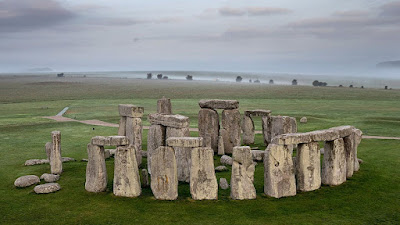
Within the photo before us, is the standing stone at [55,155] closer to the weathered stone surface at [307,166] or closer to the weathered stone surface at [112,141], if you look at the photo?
the weathered stone surface at [112,141]

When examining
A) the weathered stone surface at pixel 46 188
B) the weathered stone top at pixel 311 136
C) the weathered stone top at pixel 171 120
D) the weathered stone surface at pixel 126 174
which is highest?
the weathered stone top at pixel 171 120

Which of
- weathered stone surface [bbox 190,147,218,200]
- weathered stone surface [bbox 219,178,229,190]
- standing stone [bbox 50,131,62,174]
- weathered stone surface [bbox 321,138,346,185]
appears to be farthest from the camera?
standing stone [bbox 50,131,62,174]

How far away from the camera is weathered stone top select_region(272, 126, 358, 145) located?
1443cm

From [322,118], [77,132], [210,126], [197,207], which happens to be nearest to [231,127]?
[210,126]

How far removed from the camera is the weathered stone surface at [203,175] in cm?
1405

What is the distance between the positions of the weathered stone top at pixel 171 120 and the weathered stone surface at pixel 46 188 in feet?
16.5

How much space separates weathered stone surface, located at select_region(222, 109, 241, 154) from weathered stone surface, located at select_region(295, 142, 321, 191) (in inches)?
293

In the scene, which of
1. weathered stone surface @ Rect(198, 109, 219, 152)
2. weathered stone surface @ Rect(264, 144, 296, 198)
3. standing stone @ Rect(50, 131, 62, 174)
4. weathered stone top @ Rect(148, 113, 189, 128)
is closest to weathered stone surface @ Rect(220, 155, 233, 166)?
weathered stone surface @ Rect(198, 109, 219, 152)

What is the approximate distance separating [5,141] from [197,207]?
17577 mm

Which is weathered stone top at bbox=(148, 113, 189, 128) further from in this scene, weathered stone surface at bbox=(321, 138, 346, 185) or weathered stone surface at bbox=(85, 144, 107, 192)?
weathered stone surface at bbox=(321, 138, 346, 185)

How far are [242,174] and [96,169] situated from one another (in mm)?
5401

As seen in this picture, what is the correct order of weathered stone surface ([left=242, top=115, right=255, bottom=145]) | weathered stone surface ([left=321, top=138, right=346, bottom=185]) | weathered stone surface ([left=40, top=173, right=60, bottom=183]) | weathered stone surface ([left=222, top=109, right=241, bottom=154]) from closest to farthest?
weathered stone surface ([left=321, top=138, right=346, bottom=185]) → weathered stone surface ([left=40, top=173, right=60, bottom=183]) → weathered stone surface ([left=222, top=109, right=241, bottom=154]) → weathered stone surface ([left=242, top=115, right=255, bottom=145])

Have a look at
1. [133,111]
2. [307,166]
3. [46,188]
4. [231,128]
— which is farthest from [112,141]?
[231,128]

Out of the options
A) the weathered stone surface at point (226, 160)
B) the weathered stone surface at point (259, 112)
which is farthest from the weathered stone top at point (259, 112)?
the weathered stone surface at point (226, 160)
